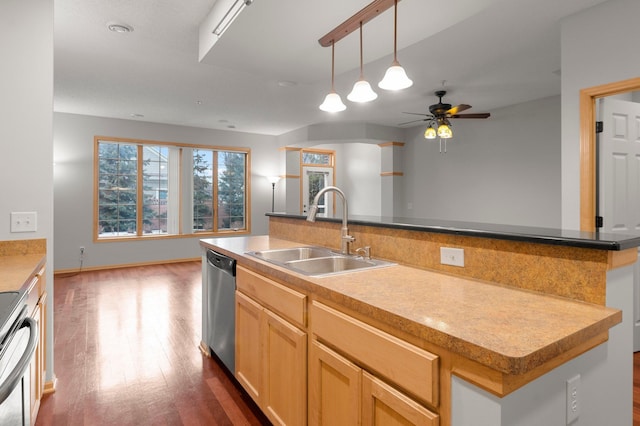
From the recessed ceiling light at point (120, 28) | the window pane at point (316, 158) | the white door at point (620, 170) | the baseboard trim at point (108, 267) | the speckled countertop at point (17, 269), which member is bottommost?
the baseboard trim at point (108, 267)

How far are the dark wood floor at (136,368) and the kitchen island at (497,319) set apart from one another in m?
1.08

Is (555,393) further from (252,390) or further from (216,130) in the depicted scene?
(216,130)

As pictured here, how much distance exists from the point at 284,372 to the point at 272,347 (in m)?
0.15

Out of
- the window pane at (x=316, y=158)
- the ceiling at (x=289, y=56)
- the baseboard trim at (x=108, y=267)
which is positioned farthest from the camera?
the window pane at (x=316, y=158)

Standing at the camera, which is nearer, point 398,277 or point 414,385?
point 414,385

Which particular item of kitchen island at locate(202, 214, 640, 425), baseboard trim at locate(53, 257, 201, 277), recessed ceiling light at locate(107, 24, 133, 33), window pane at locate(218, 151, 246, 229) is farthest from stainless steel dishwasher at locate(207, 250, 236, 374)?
window pane at locate(218, 151, 246, 229)

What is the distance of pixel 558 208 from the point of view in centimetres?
495

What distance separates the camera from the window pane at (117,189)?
637 cm

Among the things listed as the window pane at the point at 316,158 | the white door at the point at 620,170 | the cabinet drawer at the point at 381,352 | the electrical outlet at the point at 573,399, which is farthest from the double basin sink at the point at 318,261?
the window pane at the point at 316,158

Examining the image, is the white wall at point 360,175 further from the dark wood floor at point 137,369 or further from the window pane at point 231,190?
the dark wood floor at point 137,369

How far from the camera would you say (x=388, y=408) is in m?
1.12

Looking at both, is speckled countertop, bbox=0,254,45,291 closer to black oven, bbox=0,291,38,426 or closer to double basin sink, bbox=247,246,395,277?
black oven, bbox=0,291,38,426

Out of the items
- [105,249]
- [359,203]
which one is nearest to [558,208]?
[359,203]

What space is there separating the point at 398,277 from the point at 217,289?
1481 mm
